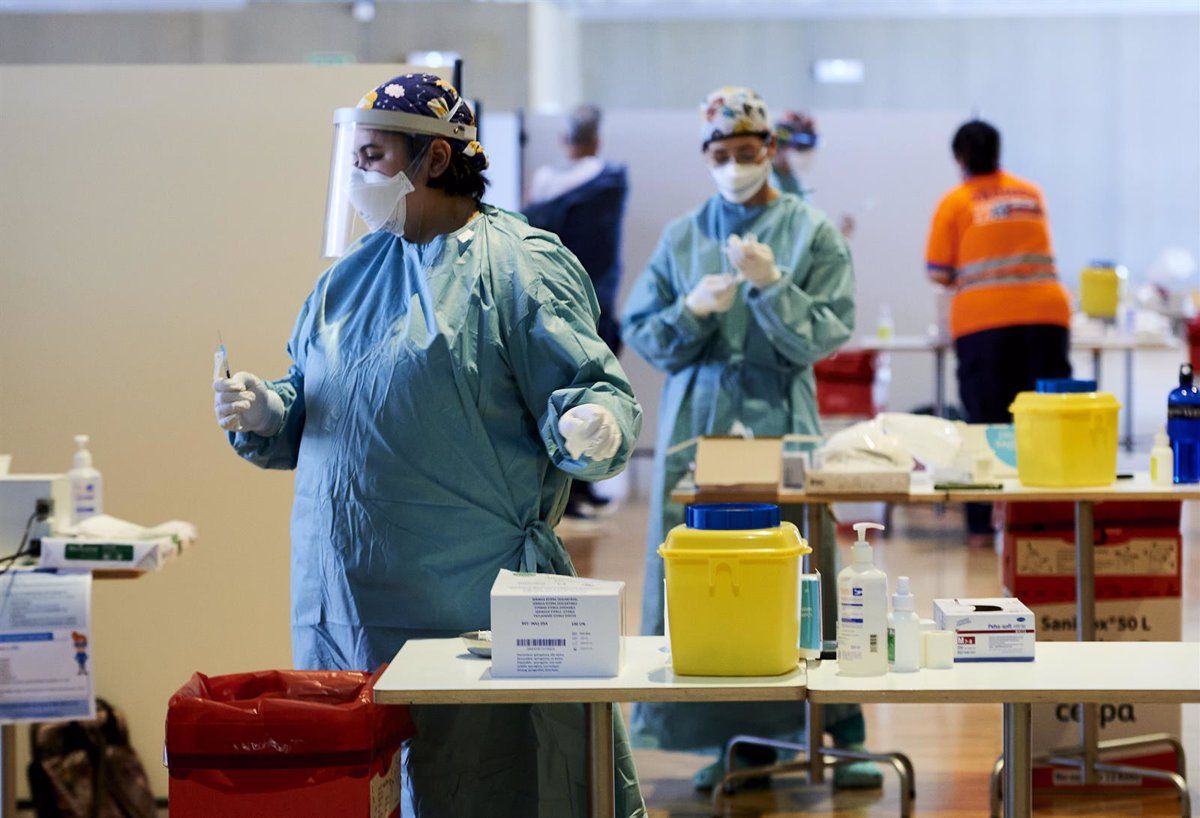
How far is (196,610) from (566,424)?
67.7 inches

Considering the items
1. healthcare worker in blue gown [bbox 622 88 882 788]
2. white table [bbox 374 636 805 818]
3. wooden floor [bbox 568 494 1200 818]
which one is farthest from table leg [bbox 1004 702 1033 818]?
healthcare worker in blue gown [bbox 622 88 882 788]

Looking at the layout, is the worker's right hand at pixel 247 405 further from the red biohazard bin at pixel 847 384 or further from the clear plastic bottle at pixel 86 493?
the red biohazard bin at pixel 847 384

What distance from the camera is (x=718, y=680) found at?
6.77 feet

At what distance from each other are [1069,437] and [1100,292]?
15.7 ft

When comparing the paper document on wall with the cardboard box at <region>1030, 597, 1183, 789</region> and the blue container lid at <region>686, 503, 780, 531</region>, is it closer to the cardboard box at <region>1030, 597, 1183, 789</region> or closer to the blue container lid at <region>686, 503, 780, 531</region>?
the blue container lid at <region>686, 503, 780, 531</region>

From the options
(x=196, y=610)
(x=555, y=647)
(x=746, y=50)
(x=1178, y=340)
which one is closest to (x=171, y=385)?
(x=196, y=610)

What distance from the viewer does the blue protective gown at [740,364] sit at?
3777mm

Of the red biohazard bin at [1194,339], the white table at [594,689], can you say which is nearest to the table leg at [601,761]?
the white table at [594,689]

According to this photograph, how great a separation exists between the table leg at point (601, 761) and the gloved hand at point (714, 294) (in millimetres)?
1703

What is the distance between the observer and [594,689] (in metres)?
2.04

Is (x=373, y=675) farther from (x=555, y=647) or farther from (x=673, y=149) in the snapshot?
(x=673, y=149)

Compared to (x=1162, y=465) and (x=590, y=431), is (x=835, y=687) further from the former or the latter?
(x=1162, y=465)

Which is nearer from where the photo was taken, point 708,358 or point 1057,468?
point 1057,468

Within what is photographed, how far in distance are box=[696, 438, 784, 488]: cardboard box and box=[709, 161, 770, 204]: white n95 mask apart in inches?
26.4
